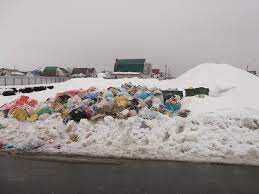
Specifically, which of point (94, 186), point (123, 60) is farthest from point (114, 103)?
point (123, 60)

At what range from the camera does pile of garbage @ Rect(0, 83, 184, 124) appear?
14.2m

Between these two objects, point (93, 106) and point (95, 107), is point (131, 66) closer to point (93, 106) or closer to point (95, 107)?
point (93, 106)

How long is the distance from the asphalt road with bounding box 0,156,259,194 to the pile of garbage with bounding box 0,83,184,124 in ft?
16.4

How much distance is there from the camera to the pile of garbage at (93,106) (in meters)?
14.2

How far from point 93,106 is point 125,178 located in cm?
767

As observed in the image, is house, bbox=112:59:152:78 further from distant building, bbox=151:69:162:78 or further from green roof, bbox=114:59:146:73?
distant building, bbox=151:69:162:78

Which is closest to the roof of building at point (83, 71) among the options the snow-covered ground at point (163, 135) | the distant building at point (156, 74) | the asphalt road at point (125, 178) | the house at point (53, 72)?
the house at point (53, 72)

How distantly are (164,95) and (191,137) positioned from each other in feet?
24.3

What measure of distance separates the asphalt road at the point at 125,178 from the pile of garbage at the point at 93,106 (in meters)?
5.00

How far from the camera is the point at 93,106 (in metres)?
14.9

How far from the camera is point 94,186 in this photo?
6867mm

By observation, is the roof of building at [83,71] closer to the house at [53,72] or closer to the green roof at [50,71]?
the house at [53,72]

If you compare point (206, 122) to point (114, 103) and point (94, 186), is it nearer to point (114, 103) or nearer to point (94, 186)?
point (114, 103)

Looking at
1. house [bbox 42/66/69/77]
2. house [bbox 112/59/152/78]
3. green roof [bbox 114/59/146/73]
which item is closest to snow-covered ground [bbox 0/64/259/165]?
house [bbox 112/59/152/78]
